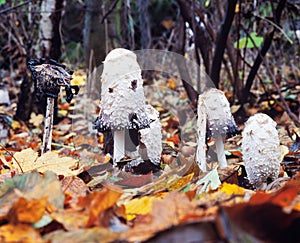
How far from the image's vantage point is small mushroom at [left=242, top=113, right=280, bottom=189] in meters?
1.28

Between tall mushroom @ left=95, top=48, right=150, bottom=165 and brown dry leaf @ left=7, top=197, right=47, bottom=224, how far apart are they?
66 centimetres

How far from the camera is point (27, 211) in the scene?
733 mm

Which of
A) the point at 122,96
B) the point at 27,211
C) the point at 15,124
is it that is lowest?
the point at 15,124

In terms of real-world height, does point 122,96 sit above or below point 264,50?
below

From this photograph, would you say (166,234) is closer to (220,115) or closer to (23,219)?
(23,219)

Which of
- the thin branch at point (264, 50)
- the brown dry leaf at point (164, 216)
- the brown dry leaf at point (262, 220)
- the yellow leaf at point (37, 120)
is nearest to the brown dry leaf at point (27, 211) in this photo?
the brown dry leaf at point (164, 216)

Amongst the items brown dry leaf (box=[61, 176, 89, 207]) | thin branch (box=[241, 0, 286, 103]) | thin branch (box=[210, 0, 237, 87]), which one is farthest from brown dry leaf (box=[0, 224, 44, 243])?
thin branch (box=[241, 0, 286, 103])

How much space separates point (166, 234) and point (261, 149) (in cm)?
78

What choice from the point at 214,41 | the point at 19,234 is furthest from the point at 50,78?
the point at 214,41

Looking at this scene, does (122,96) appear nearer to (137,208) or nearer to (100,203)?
(137,208)

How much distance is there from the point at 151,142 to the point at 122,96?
0.78 ft

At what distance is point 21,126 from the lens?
3.08m

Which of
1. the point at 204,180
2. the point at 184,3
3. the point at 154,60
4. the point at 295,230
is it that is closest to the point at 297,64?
the point at 154,60

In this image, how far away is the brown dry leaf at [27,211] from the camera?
726 millimetres
